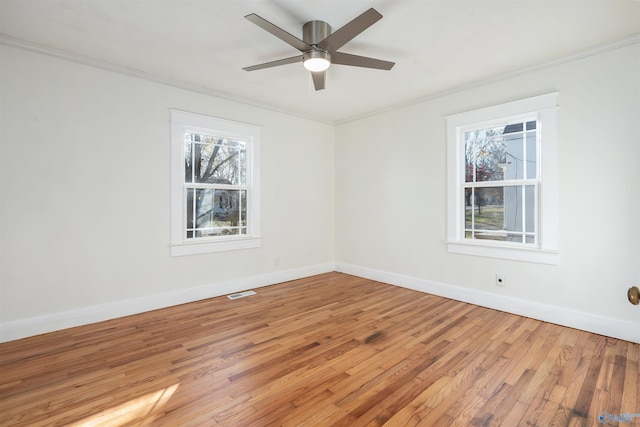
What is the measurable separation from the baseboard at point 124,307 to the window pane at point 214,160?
1.44 meters

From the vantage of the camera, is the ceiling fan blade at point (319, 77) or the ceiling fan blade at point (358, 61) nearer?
the ceiling fan blade at point (358, 61)

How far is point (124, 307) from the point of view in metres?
3.29

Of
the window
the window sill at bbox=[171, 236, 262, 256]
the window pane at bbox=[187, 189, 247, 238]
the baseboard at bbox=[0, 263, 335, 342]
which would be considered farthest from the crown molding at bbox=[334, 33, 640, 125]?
the baseboard at bbox=[0, 263, 335, 342]

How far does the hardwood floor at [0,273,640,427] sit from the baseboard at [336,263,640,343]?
0.11 metres

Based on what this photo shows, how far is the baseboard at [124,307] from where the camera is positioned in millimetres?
2764

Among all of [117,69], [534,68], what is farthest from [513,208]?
[117,69]

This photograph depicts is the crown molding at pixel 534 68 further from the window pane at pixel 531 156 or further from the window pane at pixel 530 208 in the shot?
the window pane at pixel 530 208

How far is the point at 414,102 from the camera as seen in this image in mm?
4227

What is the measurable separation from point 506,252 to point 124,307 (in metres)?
4.37

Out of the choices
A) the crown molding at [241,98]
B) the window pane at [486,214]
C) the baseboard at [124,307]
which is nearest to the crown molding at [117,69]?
the crown molding at [241,98]

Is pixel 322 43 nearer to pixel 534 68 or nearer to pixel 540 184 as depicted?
pixel 534 68

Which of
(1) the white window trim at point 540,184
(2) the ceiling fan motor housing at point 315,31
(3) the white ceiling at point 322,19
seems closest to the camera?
(3) the white ceiling at point 322,19

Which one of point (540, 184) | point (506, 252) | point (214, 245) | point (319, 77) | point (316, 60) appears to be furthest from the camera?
point (214, 245)

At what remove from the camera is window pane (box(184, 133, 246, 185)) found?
3.87 metres
